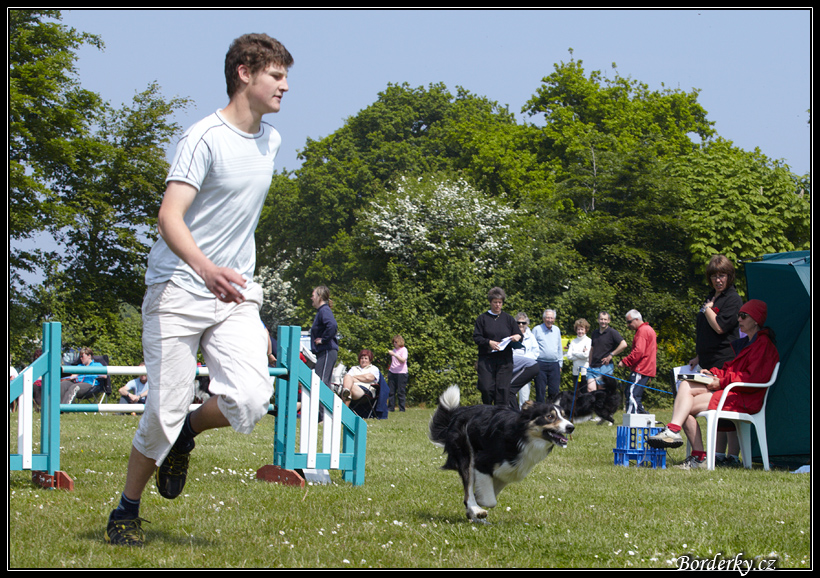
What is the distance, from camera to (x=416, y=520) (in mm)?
4797

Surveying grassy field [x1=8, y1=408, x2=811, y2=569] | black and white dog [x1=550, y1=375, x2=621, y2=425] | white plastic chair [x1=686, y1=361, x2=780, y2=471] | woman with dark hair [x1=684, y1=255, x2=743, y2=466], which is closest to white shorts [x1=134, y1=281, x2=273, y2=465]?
grassy field [x1=8, y1=408, x2=811, y2=569]

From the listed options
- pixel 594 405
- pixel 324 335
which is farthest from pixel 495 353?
pixel 594 405

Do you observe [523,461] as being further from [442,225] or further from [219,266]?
[442,225]

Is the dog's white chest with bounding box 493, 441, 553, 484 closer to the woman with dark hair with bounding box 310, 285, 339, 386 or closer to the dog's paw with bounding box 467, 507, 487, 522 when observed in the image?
the dog's paw with bounding box 467, 507, 487, 522

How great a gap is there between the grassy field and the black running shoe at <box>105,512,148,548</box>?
6 cm

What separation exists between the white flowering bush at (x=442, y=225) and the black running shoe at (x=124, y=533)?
20.9 metres

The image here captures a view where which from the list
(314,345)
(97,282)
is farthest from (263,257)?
(314,345)

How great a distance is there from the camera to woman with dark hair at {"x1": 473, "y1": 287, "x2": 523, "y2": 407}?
36.1 ft

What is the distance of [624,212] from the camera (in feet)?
95.0

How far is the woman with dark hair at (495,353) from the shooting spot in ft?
36.1

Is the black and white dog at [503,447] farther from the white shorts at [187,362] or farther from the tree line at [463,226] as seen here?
the tree line at [463,226]

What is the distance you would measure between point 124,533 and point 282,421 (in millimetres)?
2541

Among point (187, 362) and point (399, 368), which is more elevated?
point (187, 362)

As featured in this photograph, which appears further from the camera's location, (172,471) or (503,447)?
(503,447)
